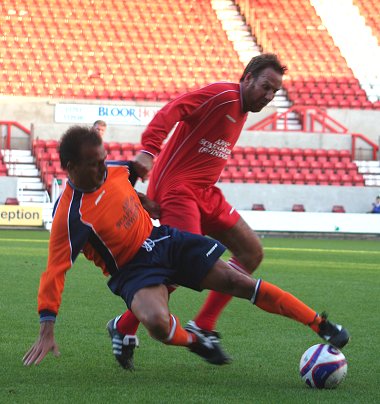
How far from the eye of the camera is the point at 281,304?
491cm

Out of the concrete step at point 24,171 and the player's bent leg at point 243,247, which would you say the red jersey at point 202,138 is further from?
the concrete step at point 24,171

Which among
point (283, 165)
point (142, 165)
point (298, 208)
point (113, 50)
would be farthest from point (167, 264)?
point (113, 50)

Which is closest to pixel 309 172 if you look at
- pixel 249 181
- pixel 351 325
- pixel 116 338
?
pixel 249 181

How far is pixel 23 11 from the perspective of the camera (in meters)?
31.1

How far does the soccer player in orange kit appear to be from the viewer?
4766 mm

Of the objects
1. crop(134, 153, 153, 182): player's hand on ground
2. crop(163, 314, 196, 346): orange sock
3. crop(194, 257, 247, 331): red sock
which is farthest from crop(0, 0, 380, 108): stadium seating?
crop(163, 314, 196, 346): orange sock

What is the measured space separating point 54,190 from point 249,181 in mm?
6611

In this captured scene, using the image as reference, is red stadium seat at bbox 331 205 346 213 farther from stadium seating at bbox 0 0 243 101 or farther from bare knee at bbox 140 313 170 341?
bare knee at bbox 140 313 170 341

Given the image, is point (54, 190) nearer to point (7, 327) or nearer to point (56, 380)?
point (7, 327)

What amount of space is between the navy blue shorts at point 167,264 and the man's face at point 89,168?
46cm

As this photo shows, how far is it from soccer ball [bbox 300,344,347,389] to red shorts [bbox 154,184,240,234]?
1.28m

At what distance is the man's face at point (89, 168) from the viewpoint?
4.75 metres

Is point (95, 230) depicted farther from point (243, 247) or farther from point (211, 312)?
point (243, 247)

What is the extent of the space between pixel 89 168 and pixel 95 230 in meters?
0.32
